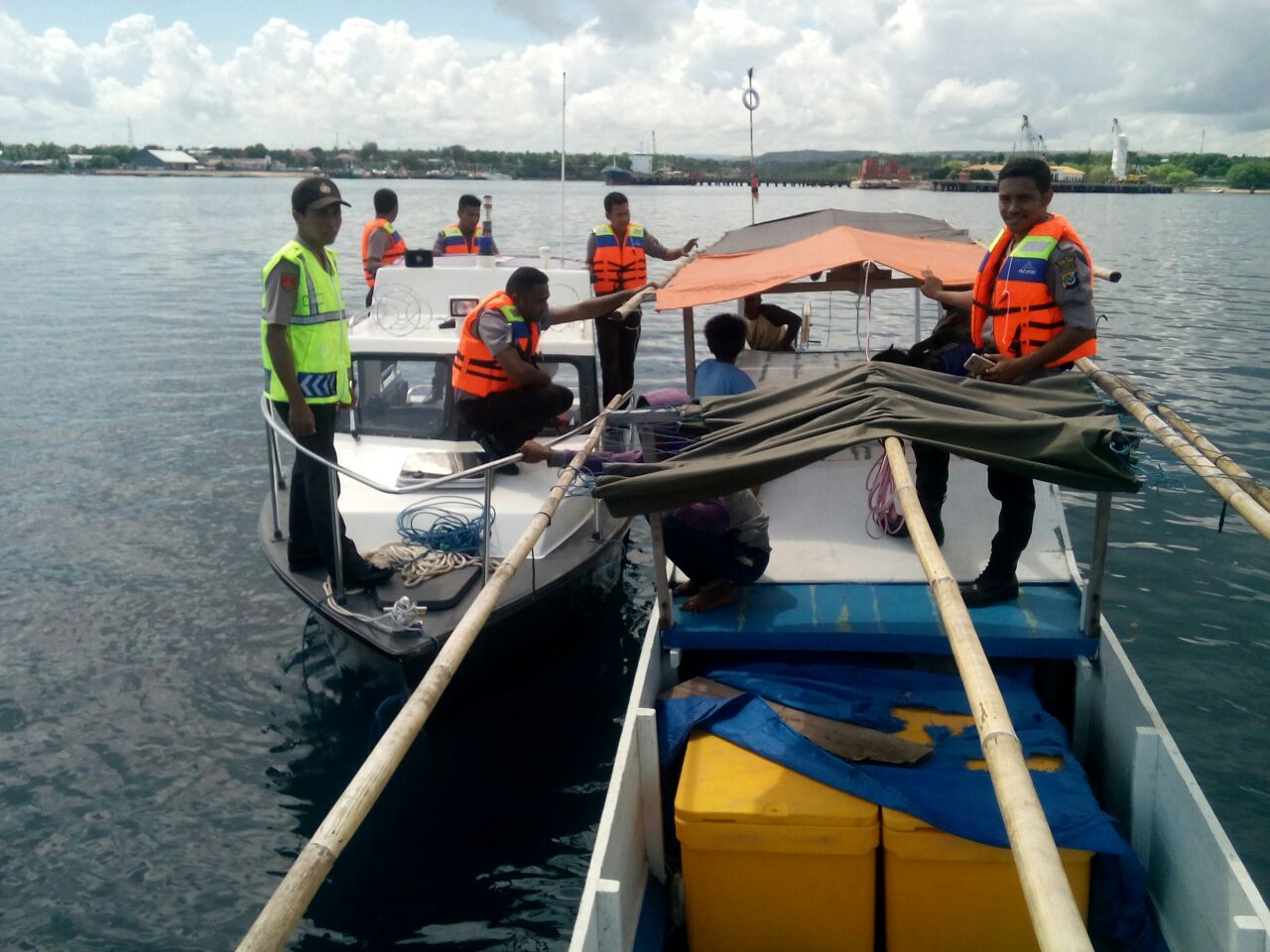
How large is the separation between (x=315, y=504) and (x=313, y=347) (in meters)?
0.89

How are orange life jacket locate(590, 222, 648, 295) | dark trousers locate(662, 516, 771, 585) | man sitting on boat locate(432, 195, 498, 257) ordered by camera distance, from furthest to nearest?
man sitting on boat locate(432, 195, 498, 257) < orange life jacket locate(590, 222, 648, 295) < dark trousers locate(662, 516, 771, 585)

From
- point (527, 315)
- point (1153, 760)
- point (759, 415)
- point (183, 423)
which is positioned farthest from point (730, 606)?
point (183, 423)

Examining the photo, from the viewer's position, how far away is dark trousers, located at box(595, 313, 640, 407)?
33.4 feet

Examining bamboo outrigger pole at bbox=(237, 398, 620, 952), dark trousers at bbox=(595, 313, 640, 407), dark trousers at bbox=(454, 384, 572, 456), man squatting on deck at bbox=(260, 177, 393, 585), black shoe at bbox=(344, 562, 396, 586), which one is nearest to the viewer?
bamboo outrigger pole at bbox=(237, 398, 620, 952)

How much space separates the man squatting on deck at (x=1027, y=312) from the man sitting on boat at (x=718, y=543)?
1.06 metres

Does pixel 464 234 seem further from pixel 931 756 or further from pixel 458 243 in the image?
pixel 931 756

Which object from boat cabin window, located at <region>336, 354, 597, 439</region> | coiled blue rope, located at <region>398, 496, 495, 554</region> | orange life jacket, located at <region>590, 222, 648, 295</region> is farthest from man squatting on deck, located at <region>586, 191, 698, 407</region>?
coiled blue rope, located at <region>398, 496, 495, 554</region>

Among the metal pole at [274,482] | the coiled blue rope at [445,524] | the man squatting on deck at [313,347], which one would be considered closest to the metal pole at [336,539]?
the man squatting on deck at [313,347]

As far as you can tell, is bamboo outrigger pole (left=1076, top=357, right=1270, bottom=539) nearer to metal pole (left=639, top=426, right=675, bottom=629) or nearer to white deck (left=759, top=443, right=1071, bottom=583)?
white deck (left=759, top=443, right=1071, bottom=583)

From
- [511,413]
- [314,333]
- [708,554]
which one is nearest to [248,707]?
[511,413]

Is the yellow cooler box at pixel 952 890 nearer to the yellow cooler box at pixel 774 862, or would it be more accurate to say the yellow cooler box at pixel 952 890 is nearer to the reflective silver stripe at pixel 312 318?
the yellow cooler box at pixel 774 862

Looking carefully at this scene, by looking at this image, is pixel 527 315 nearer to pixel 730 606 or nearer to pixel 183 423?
pixel 730 606

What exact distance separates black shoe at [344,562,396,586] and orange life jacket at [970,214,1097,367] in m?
3.70

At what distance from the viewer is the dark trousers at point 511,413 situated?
6.95 meters
